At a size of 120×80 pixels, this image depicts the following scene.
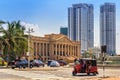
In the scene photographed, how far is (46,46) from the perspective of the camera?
164 m

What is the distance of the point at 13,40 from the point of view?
79.3 m

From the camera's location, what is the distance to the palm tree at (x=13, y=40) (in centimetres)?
7906

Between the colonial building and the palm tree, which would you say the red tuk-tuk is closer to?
the palm tree

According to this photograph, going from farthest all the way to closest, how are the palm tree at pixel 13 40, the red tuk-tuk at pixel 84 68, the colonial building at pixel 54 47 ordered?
the colonial building at pixel 54 47, the palm tree at pixel 13 40, the red tuk-tuk at pixel 84 68

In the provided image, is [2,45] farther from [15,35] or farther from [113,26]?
[113,26]

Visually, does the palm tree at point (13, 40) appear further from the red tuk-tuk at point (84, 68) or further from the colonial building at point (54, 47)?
the colonial building at point (54, 47)

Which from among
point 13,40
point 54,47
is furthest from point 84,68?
point 54,47

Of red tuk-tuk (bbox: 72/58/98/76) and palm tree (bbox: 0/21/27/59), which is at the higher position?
palm tree (bbox: 0/21/27/59)

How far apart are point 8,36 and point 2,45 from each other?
274cm

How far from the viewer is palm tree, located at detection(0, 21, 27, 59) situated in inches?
3113

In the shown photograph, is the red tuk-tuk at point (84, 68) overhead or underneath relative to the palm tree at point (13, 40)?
underneath

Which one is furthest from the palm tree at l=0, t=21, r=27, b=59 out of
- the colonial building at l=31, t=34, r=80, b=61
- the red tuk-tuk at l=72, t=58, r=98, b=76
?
the colonial building at l=31, t=34, r=80, b=61

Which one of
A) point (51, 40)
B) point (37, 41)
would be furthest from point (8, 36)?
point (51, 40)

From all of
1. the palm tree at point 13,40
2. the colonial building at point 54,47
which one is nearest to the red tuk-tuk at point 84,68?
the palm tree at point 13,40
